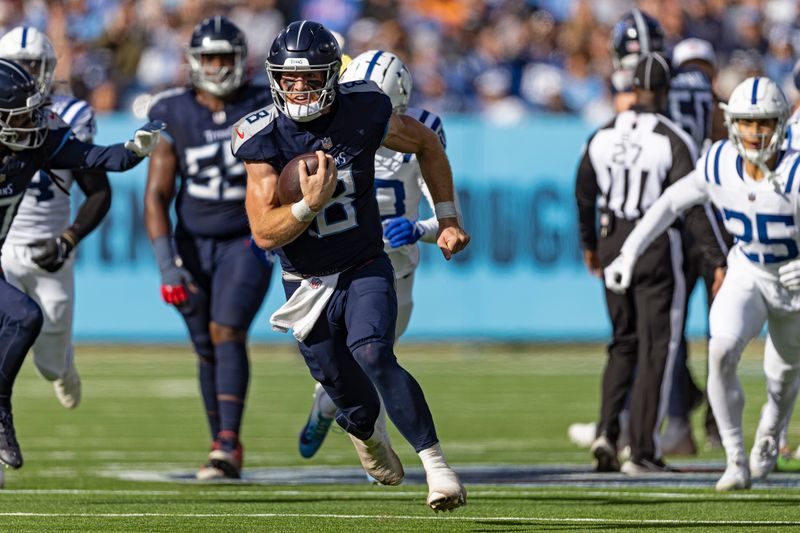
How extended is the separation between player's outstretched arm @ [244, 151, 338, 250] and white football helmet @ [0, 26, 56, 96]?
7.89 ft

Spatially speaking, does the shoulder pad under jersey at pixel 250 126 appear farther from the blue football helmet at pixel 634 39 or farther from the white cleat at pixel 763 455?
the blue football helmet at pixel 634 39

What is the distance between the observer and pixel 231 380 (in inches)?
312

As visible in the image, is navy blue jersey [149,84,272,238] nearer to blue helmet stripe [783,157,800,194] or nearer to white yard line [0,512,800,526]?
white yard line [0,512,800,526]

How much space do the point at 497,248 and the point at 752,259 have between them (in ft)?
29.5

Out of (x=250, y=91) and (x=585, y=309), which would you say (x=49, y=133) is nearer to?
(x=250, y=91)

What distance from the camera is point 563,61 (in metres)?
17.0

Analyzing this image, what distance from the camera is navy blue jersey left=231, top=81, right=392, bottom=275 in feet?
19.0

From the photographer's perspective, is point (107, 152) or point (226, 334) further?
point (226, 334)

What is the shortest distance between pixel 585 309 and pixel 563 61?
273 centimetres

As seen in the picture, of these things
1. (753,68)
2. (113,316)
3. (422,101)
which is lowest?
(113,316)

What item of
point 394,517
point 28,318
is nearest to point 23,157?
point 28,318

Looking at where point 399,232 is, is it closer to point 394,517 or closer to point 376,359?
point 376,359

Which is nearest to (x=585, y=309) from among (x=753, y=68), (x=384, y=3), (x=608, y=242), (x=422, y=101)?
(x=422, y=101)

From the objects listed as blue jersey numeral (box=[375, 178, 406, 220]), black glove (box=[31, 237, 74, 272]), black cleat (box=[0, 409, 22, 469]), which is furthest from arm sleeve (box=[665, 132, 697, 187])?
black cleat (box=[0, 409, 22, 469])
